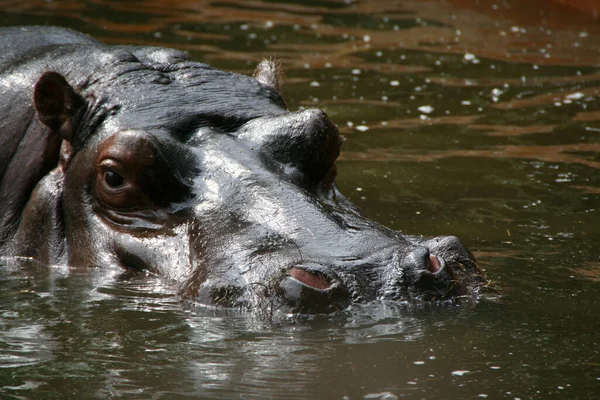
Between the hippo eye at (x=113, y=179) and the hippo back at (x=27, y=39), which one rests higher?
the hippo back at (x=27, y=39)

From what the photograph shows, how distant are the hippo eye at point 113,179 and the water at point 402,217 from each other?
48 centimetres

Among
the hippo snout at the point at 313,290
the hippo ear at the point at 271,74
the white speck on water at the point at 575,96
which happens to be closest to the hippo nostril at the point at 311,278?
the hippo snout at the point at 313,290

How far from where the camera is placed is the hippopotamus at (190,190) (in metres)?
4.69

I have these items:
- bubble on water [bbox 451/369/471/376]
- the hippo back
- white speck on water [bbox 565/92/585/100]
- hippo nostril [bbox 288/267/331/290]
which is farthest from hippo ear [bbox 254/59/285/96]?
white speck on water [bbox 565/92/585/100]

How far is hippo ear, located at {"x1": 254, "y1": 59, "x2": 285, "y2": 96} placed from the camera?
710 centimetres

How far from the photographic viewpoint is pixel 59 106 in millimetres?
5980

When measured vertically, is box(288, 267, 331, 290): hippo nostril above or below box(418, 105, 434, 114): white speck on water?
below

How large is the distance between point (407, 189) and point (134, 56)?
2.99 meters

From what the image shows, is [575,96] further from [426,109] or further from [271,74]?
[271,74]

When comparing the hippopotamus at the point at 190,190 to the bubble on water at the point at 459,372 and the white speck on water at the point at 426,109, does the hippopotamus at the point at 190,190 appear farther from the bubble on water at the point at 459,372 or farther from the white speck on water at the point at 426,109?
the white speck on water at the point at 426,109

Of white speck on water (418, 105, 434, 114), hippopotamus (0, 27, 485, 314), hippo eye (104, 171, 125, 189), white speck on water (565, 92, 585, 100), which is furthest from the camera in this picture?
white speck on water (565, 92, 585, 100)

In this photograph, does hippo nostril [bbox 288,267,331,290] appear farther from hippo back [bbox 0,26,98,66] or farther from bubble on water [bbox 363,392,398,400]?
hippo back [bbox 0,26,98,66]

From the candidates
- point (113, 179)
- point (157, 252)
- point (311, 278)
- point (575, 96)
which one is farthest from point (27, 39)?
point (575, 96)

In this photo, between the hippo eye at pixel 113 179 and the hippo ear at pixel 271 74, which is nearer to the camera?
the hippo eye at pixel 113 179
